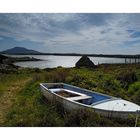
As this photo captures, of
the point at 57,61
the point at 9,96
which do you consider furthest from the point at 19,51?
the point at 9,96

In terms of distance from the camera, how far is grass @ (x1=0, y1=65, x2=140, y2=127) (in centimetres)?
518

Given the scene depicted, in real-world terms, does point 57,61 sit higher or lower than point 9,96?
higher

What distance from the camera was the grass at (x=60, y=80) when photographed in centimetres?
518

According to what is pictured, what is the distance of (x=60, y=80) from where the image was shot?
25.4ft

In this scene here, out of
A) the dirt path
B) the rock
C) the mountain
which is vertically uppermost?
the mountain

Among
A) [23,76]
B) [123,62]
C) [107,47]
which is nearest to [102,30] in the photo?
[107,47]

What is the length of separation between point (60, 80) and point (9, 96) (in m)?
1.42

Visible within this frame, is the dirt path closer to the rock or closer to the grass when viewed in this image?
the grass

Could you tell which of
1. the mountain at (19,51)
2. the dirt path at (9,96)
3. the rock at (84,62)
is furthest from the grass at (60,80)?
the mountain at (19,51)

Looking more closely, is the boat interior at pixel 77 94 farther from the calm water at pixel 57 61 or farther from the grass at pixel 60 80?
the calm water at pixel 57 61

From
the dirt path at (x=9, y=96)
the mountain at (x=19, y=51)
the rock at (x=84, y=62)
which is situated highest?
the mountain at (x=19, y=51)

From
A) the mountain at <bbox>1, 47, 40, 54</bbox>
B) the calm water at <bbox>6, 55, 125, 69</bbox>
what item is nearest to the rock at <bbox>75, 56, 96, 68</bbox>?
the calm water at <bbox>6, 55, 125, 69</bbox>

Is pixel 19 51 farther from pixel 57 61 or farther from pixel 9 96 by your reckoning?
pixel 9 96
